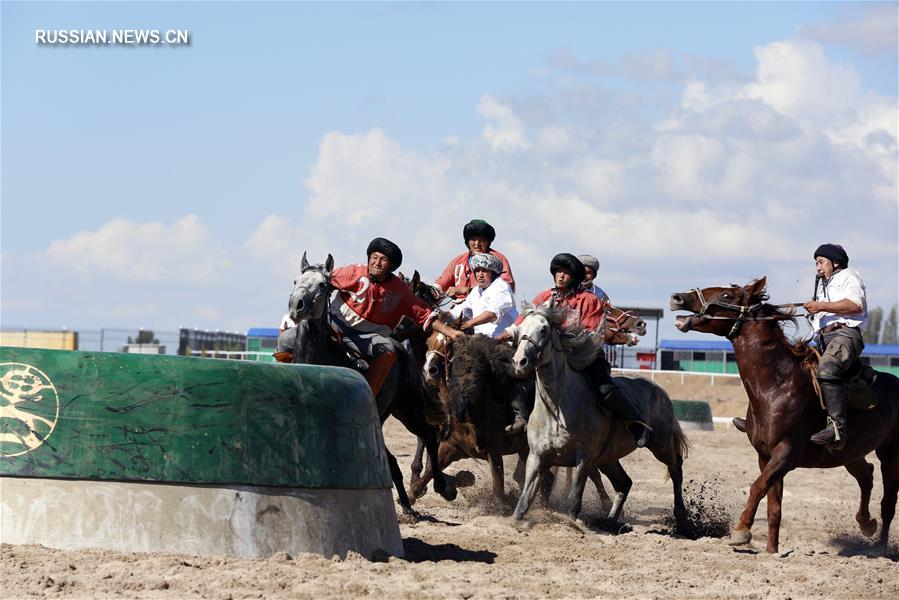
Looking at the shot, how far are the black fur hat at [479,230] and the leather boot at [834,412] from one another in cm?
403

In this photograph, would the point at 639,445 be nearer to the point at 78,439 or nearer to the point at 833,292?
the point at 833,292

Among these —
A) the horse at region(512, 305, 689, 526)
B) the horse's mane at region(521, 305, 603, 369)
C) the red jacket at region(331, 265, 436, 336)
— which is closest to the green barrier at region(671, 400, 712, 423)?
the horse at region(512, 305, 689, 526)

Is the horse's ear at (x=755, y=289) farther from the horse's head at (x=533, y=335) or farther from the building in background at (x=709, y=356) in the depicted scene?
the building in background at (x=709, y=356)

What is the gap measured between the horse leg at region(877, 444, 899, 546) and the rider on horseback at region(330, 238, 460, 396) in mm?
4870

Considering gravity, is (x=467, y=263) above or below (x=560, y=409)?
above

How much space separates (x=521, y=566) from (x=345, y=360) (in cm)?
266

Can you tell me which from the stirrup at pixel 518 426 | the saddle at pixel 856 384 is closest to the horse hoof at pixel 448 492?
the stirrup at pixel 518 426

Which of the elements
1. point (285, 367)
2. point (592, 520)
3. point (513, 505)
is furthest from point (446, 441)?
point (285, 367)

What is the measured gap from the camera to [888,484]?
12633 millimetres

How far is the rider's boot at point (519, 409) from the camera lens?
39.2 ft

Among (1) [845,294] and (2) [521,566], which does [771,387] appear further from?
(2) [521,566]

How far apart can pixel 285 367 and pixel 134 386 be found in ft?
2.92

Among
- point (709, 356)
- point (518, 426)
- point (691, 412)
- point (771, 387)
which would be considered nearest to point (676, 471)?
point (518, 426)

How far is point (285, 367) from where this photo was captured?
7.56m
